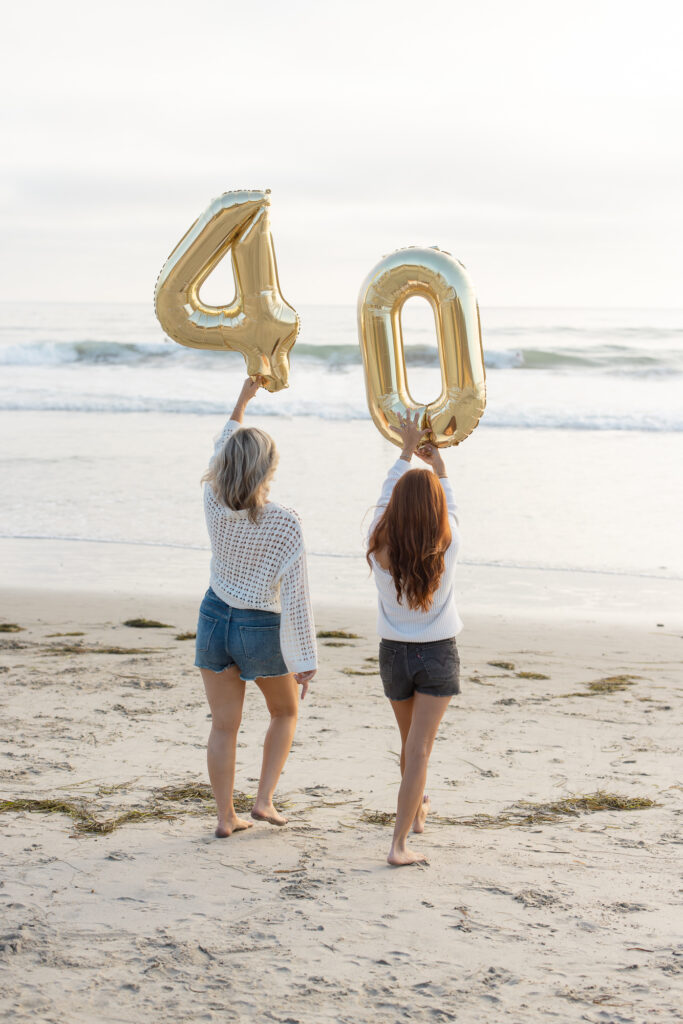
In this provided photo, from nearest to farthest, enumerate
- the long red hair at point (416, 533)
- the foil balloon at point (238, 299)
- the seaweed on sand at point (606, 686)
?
1. the long red hair at point (416, 533)
2. the foil balloon at point (238, 299)
3. the seaweed on sand at point (606, 686)

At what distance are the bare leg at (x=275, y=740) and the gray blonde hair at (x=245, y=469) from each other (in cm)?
71

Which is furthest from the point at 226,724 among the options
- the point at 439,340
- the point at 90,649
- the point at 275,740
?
the point at 90,649

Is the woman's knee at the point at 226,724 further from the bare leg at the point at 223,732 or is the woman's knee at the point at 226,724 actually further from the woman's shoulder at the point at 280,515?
the woman's shoulder at the point at 280,515

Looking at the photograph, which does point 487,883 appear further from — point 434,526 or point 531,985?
point 434,526

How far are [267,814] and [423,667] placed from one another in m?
0.94

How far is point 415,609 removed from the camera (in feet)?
12.3

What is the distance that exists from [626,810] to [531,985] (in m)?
1.52

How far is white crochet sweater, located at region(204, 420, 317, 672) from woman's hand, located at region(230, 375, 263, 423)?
0.32m

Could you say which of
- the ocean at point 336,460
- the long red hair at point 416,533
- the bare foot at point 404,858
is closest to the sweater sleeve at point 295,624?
the long red hair at point 416,533

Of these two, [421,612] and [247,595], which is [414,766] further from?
[247,595]

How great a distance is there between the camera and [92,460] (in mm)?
14797

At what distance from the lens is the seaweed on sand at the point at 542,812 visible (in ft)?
13.9

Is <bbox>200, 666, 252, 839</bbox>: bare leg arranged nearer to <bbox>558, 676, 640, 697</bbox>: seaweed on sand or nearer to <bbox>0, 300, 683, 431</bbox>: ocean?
<bbox>558, 676, 640, 697</bbox>: seaweed on sand

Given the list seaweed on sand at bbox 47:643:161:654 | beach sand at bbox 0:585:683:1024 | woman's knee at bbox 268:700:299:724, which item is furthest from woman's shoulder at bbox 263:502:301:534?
seaweed on sand at bbox 47:643:161:654
